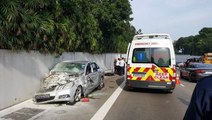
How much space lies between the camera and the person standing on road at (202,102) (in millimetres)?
1853

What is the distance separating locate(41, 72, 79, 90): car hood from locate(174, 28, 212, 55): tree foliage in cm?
8365

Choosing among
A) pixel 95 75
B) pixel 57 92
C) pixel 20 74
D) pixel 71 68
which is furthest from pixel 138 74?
pixel 20 74

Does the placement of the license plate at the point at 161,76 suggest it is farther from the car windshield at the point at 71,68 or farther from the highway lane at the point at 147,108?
the car windshield at the point at 71,68

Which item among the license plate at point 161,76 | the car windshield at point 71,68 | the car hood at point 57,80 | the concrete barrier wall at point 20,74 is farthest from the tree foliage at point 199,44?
the car hood at point 57,80

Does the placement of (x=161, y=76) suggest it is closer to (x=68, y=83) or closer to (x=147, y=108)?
(x=147, y=108)

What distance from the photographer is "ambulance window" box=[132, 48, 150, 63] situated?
13.4 meters

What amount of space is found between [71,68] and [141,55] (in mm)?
3289

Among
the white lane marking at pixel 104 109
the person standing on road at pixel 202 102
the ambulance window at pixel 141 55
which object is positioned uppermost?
the ambulance window at pixel 141 55

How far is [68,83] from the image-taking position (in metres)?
10.3

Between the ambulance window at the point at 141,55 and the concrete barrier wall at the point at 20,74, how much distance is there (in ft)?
12.5

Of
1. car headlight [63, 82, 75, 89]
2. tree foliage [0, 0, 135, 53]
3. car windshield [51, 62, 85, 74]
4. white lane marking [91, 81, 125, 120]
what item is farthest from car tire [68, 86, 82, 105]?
tree foliage [0, 0, 135, 53]

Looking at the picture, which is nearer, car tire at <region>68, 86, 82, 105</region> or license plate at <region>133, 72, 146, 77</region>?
car tire at <region>68, 86, 82, 105</region>

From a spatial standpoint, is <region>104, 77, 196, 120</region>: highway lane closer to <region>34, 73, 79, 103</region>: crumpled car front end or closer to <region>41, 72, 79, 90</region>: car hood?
<region>34, 73, 79, 103</region>: crumpled car front end

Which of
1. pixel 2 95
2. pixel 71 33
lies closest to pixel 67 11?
pixel 71 33
